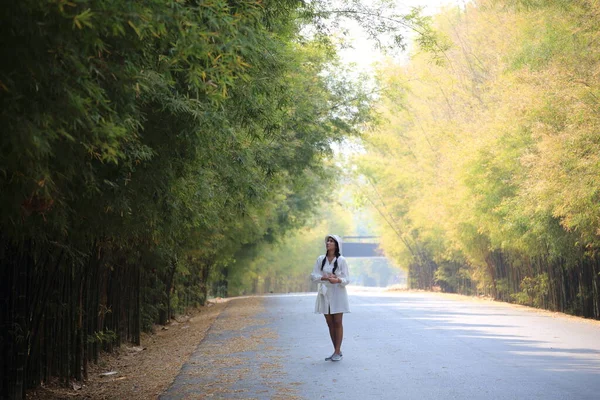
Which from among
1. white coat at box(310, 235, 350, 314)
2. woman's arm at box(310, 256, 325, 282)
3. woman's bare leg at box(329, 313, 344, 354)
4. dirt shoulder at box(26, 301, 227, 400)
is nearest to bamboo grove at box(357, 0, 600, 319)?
white coat at box(310, 235, 350, 314)

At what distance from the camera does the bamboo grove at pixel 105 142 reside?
173 inches

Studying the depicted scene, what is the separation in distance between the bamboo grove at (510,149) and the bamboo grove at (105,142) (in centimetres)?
597

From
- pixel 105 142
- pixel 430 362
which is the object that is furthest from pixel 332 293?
pixel 105 142

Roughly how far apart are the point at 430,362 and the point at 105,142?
6.65m

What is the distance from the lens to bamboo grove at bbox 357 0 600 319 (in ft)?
50.4

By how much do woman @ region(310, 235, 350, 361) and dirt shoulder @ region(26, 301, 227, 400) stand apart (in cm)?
216

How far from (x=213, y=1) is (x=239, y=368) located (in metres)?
6.11

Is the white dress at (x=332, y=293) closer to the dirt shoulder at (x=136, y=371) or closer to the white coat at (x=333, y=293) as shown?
the white coat at (x=333, y=293)

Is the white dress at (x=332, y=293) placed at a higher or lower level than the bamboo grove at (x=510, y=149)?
lower

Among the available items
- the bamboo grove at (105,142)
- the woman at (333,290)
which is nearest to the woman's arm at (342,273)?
the woman at (333,290)

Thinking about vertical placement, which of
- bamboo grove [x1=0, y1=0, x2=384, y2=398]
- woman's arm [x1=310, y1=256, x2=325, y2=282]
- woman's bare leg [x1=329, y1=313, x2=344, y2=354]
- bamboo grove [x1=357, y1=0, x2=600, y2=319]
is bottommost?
woman's bare leg [x1=329, y1=313, x2=344, y2=354]

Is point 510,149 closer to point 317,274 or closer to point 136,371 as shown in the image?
point 317,274

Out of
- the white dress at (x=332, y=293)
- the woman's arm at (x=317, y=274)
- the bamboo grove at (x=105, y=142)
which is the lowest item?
the white dress at (x=332, y=293)

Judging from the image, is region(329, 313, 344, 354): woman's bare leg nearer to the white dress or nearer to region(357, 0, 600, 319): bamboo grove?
the white dress
